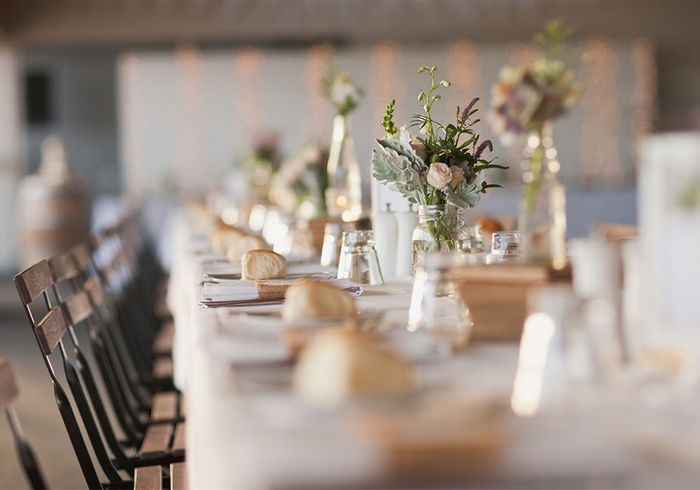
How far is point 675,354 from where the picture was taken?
3.49ft

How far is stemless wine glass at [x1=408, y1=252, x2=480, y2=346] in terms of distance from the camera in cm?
130

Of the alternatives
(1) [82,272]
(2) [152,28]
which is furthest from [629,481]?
(2) [152,28]

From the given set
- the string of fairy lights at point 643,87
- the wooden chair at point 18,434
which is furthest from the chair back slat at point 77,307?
the string of fairy lights at point 643,87

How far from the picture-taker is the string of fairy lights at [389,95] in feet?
35.3

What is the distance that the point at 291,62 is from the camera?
10875 millimetres

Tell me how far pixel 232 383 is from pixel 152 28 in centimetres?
1034

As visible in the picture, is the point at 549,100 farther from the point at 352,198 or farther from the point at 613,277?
the point at 613,277

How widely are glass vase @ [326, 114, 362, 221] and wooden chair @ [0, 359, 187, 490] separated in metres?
1.61

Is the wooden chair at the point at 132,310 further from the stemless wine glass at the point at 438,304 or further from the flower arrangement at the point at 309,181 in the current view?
the stemless wine glass at the point at 438,304

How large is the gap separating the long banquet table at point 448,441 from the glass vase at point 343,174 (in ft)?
7.79

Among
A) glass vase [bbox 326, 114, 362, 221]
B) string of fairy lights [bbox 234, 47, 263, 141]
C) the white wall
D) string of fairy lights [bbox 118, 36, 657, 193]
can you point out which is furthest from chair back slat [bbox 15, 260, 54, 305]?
the white wall

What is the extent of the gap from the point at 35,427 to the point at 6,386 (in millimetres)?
2350

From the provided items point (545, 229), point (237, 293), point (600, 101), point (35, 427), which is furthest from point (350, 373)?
point (600, 101)

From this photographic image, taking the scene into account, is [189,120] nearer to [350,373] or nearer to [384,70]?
[384,70]
